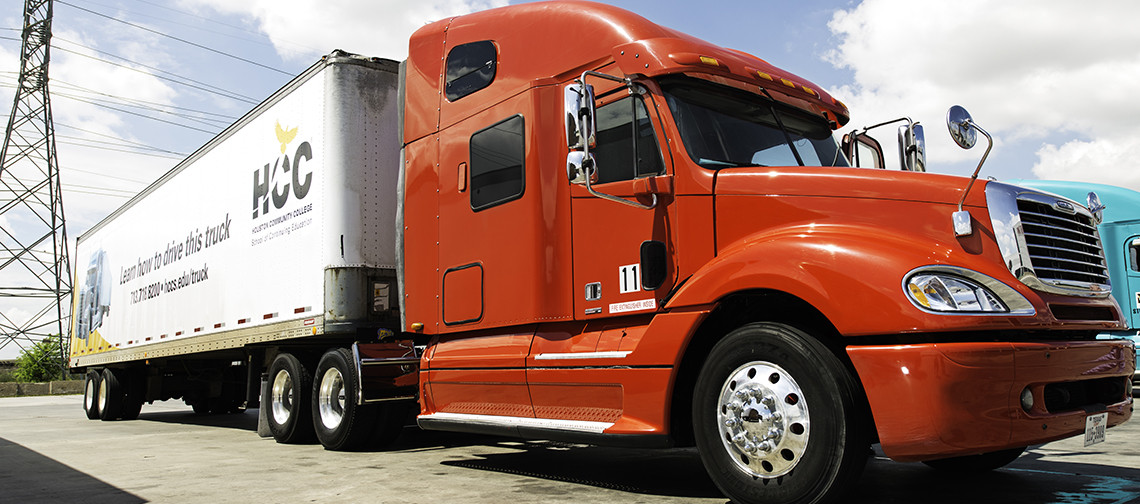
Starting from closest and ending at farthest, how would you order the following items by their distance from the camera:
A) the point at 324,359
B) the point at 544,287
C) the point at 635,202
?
the point at 635,202, the point at 544,287, the point at 324,359

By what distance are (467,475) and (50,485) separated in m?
3.20

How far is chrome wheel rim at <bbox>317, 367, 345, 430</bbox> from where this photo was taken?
8.56 m

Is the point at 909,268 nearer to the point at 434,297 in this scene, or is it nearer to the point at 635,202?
the point at 635,202

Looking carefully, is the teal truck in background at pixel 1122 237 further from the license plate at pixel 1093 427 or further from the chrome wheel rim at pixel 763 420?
the chrome wheel rim at pixel 763 420

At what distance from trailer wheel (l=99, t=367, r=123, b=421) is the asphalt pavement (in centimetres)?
583

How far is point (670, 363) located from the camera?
16.0 ft

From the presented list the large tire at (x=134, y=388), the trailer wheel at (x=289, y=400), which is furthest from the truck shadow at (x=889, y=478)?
the large tire at (x=134, y=388)

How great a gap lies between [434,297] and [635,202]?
2442mm

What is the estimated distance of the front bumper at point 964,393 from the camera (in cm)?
383

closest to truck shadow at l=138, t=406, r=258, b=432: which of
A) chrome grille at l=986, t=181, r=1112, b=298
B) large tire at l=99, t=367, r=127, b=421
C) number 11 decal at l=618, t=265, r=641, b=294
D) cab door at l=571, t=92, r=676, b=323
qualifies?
large tire at l=99, t=367, r=127, b=421

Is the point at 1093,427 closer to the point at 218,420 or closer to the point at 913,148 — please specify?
the point at 913,148

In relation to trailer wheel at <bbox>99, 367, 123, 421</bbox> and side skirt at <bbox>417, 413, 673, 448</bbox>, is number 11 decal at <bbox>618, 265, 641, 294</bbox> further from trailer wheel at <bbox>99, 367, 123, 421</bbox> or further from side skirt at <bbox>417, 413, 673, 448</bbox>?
trailer wheel at <bbox>99, 367, 123, 421</bbox>

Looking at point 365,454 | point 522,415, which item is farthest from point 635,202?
point 365,454

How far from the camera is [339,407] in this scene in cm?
860
